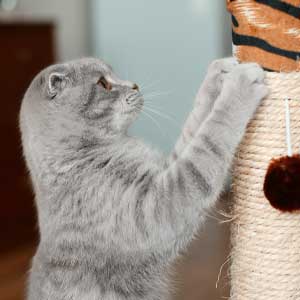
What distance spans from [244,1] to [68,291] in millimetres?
671

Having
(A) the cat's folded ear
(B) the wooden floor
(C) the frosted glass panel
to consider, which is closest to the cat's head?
(A) the cat's folded ear

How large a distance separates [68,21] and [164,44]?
720mm

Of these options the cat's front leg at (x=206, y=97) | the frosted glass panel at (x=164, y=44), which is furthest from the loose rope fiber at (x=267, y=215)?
the frosted glass panel at (x=164, y=44)

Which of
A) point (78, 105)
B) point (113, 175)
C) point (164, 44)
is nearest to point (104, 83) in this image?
point (78, 105)

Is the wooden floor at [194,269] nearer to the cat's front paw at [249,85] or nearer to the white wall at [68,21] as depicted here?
the cat's front paw at [249,85]

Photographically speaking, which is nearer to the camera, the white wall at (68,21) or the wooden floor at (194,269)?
the wooden floor at (194,269)

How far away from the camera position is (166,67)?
3.66m

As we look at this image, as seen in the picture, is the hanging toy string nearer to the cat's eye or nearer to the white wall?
the cat's eye

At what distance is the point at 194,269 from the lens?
2654 mm

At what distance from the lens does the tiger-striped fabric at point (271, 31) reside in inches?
39.6

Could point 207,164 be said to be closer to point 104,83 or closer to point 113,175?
point 113,175

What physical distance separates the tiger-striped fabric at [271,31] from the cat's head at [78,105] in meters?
0.30

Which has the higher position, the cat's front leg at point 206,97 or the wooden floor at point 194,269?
the cat's front leg at point 206,97

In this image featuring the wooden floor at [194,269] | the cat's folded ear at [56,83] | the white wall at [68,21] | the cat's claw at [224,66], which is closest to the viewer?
the cat's claw at [224,66]
